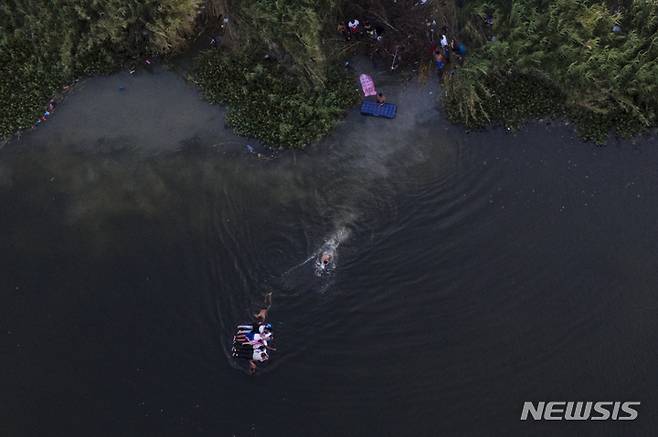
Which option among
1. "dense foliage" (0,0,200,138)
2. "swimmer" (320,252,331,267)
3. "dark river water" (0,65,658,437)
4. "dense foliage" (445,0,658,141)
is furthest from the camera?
"dense foliage" (0,0,200,138)

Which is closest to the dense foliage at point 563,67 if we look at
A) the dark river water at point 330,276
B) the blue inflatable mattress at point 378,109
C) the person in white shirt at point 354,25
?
the dark river water at point 330,276

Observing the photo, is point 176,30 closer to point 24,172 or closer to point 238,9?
point 238,9

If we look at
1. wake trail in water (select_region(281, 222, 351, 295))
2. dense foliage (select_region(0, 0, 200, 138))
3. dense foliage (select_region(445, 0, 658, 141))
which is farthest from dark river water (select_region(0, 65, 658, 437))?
dense foliage (select_region(0, 0, 200, 138))

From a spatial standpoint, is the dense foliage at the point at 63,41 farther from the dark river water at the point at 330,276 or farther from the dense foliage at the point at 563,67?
the dense foliage at the point at 563,67

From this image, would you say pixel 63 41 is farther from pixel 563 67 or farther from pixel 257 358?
pixel 563 67

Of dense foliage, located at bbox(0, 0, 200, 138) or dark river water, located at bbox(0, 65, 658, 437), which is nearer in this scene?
dark river water, located at bbox(0, 65, 658, 437)

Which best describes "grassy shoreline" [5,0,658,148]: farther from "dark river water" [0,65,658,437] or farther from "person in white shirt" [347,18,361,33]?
"dark river water" [0,65,658,437]

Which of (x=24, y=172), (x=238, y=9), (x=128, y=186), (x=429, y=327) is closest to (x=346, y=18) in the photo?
(x=238, y=9)
